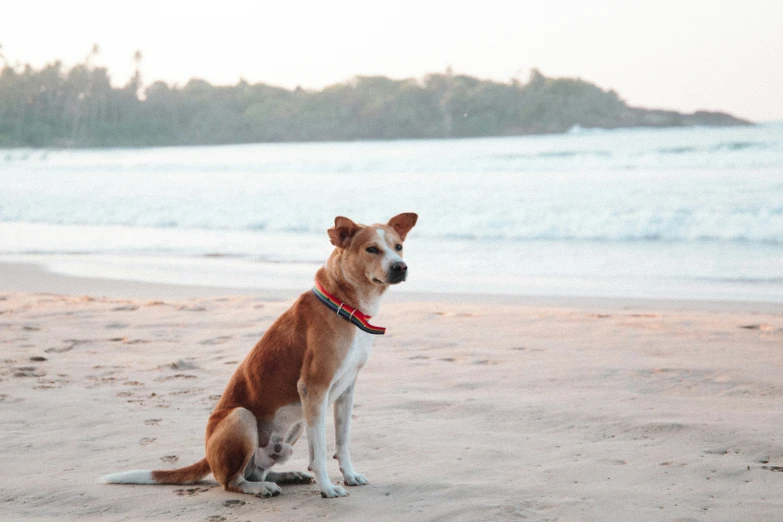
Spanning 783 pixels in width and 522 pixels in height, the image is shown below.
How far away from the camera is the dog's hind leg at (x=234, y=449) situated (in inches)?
143

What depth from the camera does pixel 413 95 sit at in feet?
151

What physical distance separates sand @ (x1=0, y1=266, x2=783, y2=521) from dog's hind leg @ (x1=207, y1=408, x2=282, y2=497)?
0.24 ft

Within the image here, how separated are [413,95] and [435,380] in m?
41.4

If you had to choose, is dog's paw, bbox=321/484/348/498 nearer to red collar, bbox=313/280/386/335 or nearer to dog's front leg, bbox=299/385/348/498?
dog's front leg, bbox=299/385/348/498

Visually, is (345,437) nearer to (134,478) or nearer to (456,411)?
(134,478)

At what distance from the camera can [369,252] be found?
144 inches

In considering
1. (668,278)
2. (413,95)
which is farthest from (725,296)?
(413,95)

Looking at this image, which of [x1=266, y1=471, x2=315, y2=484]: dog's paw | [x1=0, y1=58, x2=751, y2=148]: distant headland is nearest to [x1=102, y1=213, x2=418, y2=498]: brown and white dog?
[x1=266, y1=471, x2=315, y2=484]: dog's paw

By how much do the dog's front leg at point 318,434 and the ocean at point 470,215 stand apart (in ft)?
21.2

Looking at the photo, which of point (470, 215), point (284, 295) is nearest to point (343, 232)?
point (284, 295)

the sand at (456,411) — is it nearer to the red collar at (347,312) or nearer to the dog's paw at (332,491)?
the dog's paw at (332,491)

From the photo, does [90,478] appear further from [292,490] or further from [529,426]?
[529,426]

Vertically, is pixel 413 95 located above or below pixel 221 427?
above

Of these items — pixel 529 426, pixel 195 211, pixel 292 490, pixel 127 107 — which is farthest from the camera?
pixel 127 107
